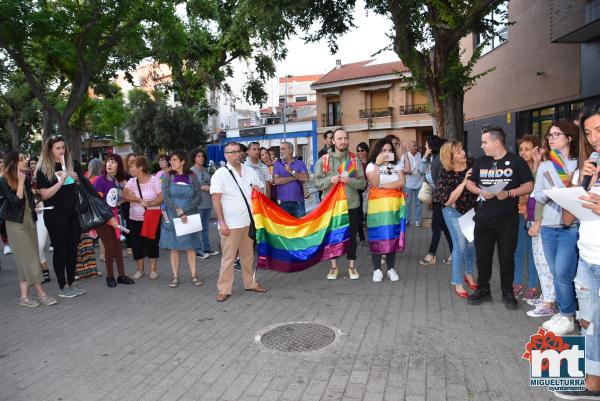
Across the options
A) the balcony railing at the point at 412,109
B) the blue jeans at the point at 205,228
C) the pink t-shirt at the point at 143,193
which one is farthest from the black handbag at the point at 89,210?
the balcony railing at the point at 412,109

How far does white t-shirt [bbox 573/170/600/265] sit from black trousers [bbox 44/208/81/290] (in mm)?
5873

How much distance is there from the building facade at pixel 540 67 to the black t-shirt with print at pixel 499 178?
20.3 feet

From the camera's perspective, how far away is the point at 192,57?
88.5ft

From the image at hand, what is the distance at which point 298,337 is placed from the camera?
15.5ft

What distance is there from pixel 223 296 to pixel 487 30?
846 centimetres

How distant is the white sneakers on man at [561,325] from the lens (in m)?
4.49

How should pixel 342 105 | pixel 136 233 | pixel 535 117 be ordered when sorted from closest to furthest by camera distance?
pixel 136 233 → pixel 535 117 → pixel 342 105

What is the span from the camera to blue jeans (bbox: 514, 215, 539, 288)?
5664 mm

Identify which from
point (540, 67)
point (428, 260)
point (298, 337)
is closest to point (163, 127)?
point (540, 67)

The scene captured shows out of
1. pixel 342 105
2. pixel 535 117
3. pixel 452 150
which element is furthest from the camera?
pixel 342 105

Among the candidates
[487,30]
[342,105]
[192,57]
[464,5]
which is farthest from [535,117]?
[342,105]

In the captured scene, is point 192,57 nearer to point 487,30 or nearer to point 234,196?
point 487,30

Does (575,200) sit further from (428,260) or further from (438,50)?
(438,50)

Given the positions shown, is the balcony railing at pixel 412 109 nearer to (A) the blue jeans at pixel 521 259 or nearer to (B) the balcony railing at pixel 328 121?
(B) the balcony railing at pixel 328 121
